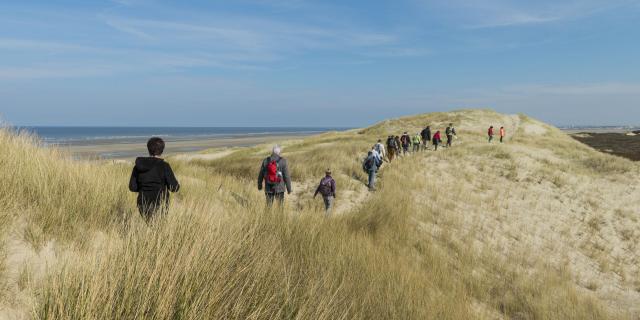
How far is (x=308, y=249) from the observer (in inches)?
235

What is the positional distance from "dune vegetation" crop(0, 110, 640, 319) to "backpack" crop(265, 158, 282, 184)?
0.70m

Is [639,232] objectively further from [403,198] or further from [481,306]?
[481,306]

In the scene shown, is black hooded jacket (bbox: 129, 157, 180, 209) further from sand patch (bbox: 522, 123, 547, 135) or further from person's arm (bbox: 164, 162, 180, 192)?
sand patch (bbox: 522, 123, 547, 135)

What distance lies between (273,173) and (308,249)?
3.85 metres

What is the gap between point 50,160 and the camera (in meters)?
7.22

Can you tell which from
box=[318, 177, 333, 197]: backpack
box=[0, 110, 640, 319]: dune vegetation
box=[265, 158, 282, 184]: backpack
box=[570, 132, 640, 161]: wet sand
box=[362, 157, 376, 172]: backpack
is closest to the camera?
box=[0, 110, 640, 319]: dune vegetation

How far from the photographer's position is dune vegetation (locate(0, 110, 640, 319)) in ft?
10.0

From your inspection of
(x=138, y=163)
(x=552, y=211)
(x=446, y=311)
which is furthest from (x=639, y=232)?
(x=138, y=163)

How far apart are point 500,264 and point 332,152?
1495 cm

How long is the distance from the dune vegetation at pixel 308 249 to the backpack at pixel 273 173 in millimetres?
695

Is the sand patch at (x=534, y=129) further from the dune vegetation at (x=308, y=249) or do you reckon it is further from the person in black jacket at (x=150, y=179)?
the person in black jacket at (x=150, y=179)

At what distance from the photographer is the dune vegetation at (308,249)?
3062 millimetres

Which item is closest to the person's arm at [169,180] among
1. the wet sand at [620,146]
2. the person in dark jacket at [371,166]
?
the person in dark jacket at [371,166]

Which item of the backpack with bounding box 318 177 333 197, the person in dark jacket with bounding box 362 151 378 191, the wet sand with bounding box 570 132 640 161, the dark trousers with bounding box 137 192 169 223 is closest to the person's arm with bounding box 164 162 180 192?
the dark trousers with bounding box 137 192 169 223
